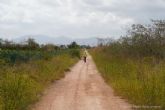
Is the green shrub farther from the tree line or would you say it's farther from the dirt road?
the tree line

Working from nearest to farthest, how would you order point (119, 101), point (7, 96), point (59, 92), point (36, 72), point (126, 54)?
point (7, 96) → point (119, 101) → point (59, 92) → point (36, 72) → point (126, 54)

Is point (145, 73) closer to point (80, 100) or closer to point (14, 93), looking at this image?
point (80, 100)

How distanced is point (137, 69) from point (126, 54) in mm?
15786

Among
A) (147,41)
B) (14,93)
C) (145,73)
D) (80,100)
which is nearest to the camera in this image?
(14,93)

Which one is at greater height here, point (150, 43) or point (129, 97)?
point (150, 43)

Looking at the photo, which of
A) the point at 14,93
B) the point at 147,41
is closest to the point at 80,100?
the point at 14,93

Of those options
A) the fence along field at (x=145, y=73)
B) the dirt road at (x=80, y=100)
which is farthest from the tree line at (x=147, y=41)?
the dirt road at (x=80, y=100)

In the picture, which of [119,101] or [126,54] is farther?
[126,54]

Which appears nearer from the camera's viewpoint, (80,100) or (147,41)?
(80,100)

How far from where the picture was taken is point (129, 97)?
1667 cm

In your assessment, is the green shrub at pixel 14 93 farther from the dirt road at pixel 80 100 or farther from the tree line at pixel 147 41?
the tree line at pixel 147 41

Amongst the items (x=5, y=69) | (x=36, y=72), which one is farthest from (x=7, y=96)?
(x=36, y=72)

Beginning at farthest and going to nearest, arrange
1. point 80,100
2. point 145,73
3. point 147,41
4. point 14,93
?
point 147,41, point 145,73, point 80,100, point 14,93

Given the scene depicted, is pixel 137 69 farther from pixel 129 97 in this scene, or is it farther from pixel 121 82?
pixel 129 97
